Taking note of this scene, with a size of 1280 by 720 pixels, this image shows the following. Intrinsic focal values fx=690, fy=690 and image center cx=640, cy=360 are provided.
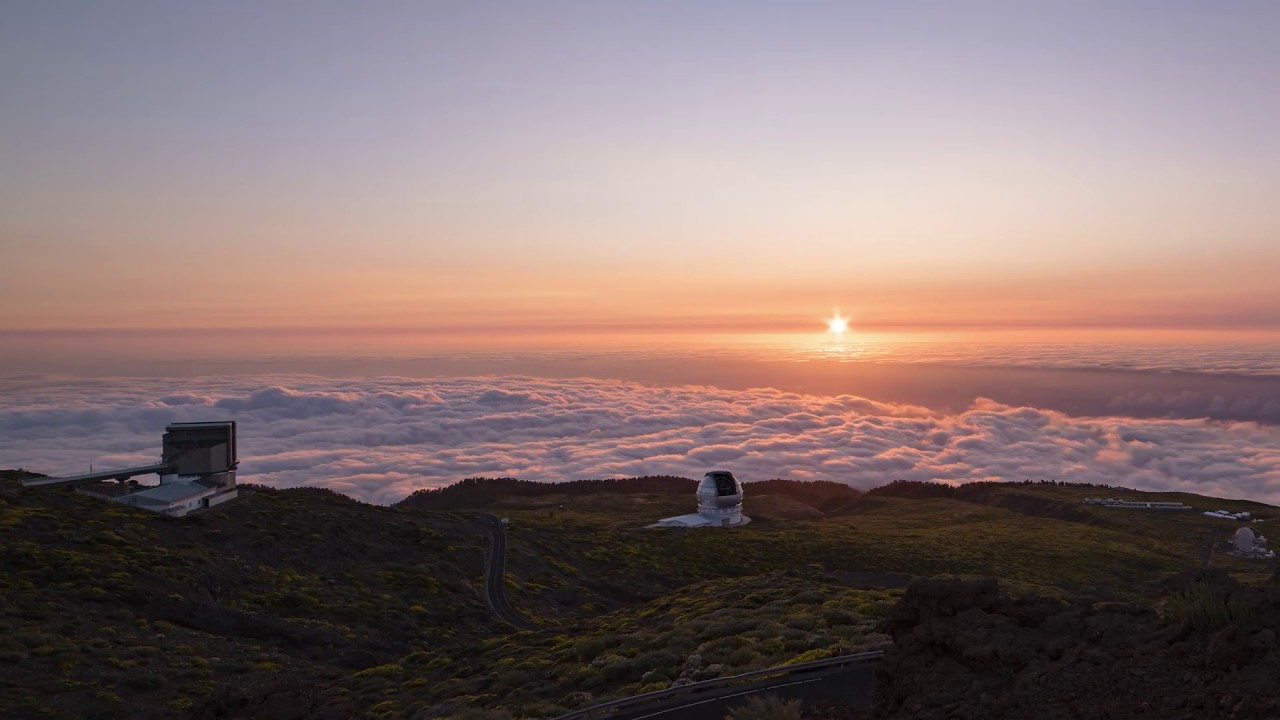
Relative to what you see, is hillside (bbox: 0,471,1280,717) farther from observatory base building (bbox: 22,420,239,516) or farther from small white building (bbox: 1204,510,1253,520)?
small white building (bbox: 1204,510,1253,520)

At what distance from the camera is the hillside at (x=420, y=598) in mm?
20734

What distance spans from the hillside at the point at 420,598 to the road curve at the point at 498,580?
0.67 metres

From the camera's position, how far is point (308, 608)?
112ft

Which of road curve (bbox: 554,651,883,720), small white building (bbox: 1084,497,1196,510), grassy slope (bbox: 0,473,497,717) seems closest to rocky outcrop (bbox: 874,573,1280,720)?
road curve (bbox: 554,651,883,720)

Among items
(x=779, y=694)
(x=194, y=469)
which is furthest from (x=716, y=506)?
(x=779, y=694)

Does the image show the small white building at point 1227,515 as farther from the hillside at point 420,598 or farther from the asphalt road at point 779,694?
the asphalt road at point 779,694

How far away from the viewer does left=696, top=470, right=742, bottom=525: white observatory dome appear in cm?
6706

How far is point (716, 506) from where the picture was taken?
6712 centimetres

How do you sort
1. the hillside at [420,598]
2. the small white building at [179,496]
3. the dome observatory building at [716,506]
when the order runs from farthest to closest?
1. the dome observatory building at [716,506]
2. the small white building at [179,496]
3. the hillside at [420,598]

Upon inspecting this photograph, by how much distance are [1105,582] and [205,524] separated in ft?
205

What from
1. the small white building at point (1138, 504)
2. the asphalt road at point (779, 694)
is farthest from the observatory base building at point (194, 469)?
the small white building at point (1138, 504)

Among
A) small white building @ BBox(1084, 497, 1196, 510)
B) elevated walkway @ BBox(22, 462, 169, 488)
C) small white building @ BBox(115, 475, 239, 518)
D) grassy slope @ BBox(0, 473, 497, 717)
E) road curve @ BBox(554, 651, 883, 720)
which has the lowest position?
small white building @ BBox(1084, 497, 1196, 510)

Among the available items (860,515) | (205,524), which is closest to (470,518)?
(205,524)

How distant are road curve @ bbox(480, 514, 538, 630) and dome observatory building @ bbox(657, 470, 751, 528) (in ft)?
59.1
